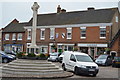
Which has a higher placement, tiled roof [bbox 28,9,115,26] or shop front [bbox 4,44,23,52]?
tiled roof [bbox 28,9,115,26]

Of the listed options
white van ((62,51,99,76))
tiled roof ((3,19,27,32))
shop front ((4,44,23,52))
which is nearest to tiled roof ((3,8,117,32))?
tiled roof ((3,19,27,32))

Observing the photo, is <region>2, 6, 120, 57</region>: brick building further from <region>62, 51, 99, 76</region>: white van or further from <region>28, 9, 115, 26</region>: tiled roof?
<region>62, 51, 99, 76</region>: white van

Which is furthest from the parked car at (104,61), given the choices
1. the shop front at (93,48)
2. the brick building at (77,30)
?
the shop front at (93,48)

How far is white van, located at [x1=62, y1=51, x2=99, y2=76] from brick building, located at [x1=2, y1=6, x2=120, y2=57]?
18.3 m

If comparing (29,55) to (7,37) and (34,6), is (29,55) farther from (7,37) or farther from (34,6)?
(7,37)

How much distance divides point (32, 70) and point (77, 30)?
95.5 ft

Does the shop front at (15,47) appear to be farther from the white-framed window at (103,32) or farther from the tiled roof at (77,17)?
the white-framed window at (103,32)

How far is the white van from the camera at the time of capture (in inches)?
743

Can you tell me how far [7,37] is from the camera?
196 feet

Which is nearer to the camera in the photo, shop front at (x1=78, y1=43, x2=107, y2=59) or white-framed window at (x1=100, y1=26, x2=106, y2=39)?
white-framed window at (x1=100, y1=26, x2=106, y2=39)

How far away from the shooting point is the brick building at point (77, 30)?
4250 centimetres

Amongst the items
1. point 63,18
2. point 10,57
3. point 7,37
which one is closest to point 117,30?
point 63,18

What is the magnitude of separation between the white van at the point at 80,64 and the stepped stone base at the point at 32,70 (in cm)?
194

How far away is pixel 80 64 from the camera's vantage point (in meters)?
19.0
